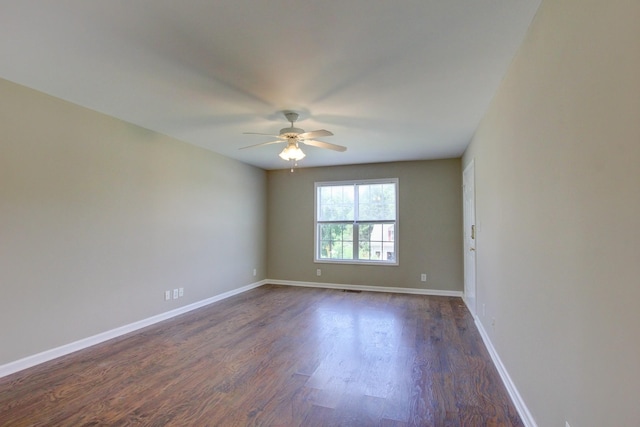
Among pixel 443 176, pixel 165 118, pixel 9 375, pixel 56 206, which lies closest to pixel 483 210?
pixel 443 176

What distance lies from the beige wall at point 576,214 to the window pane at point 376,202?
3.49m

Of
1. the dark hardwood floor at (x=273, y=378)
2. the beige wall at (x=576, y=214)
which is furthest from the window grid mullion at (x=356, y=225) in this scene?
the beige wall at (x=576, y=214)

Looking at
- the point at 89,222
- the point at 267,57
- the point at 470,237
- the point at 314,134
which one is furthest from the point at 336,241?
the point at 267,57

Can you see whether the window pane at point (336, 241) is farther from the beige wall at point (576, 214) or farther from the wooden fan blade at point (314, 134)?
the beige wall at point (576, 214)

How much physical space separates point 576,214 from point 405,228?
4.44 metres

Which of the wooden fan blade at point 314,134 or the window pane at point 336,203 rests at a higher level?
the wooden fan blade at point 314,134

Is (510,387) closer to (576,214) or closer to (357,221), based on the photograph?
(576,214)

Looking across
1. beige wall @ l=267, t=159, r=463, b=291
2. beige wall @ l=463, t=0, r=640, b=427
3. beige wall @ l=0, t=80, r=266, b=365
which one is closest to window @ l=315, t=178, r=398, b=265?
beige wall @ l=267, t=159, r=463, b=291

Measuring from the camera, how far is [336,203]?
6.29 metres

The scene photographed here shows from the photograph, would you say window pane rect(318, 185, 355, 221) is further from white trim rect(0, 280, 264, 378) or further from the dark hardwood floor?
white trim rect(0, 280, 264, 378)

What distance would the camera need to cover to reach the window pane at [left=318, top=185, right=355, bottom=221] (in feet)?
20.3

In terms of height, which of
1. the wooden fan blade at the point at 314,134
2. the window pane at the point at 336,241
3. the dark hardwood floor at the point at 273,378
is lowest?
the dark hardwood floor at the point at 273,378

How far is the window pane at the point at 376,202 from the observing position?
5883 millimetres

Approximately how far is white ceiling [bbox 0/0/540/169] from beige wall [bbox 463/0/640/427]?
0.45m
